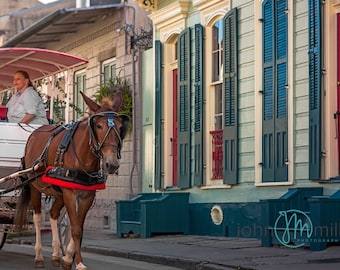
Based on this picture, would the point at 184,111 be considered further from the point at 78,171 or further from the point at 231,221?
the point at 78,171

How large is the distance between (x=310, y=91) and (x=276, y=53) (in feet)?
4.22

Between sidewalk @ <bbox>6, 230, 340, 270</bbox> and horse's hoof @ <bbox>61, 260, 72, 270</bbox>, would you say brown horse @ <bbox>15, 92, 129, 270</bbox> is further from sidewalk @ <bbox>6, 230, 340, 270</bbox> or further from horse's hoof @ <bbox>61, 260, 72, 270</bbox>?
sidewalk @ <bbox>6, 230, 340, 270</bbox>

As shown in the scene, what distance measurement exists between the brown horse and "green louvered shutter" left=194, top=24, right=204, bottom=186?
5713 mm

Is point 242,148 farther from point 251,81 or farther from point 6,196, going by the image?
point 6,196

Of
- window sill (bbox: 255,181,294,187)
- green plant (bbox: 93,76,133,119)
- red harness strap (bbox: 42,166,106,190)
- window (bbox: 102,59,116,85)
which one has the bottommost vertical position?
window sill (bbox: 255,181,294,187)

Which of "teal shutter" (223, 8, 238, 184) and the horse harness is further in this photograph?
"teal shutter" (223, 8, 238, 184)

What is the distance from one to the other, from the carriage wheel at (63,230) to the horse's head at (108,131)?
5.91 feet

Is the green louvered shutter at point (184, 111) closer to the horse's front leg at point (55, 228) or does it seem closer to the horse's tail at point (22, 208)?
the horse's tail at point (22, 208)

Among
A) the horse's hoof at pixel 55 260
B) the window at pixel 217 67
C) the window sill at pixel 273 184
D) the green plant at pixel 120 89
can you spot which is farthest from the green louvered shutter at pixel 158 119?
the horse's hoof at pixel 55 260

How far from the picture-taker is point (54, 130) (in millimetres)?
11102

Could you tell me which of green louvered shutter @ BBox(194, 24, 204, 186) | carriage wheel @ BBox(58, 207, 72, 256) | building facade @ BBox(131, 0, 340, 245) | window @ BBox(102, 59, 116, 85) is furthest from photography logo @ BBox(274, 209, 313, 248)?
window @ BBox(102, 59, 116, 85)

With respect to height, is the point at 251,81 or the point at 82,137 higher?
the point at 251,81

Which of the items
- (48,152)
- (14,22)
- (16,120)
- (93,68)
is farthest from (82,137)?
(14,22)

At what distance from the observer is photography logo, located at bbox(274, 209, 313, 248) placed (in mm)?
12398
